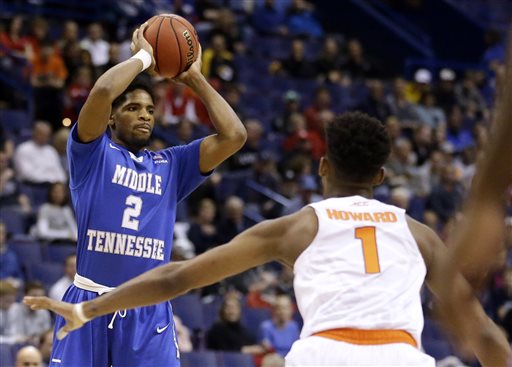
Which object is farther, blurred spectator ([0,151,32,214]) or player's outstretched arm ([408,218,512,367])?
blurred spectator ([0,151,32,214])

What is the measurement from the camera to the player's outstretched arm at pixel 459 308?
11.2ft

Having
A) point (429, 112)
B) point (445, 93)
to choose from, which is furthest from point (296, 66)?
point (445, 93)

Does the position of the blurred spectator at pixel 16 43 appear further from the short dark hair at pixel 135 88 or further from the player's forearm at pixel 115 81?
the player's forearm at pixel 115 81

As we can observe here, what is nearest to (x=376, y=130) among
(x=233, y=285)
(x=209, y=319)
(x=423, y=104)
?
(x=209, y=319)

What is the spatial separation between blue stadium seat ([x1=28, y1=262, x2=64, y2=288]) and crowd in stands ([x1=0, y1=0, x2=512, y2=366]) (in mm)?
77

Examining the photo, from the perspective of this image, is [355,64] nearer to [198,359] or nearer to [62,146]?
[62,146]

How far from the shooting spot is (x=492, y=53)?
23000mm

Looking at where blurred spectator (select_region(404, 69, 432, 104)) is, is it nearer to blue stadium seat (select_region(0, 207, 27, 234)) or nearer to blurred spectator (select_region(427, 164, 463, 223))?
blurred spectator (select_region(427, 164, 463, 223))

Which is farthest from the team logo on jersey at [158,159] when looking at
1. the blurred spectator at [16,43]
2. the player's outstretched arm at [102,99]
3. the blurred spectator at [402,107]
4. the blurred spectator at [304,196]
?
the blurred spectator at [402,107]

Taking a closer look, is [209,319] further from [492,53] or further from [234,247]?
[492,53]

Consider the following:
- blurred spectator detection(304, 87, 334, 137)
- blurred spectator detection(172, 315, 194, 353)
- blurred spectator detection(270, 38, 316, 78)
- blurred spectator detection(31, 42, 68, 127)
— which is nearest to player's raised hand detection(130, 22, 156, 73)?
blurred spectator detection(172, 315, 194, 353)

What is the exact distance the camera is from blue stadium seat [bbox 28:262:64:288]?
39.7ft

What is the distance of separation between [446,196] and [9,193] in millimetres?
6926

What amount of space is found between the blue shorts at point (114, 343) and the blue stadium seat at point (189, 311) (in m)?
6.05
